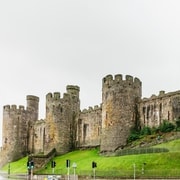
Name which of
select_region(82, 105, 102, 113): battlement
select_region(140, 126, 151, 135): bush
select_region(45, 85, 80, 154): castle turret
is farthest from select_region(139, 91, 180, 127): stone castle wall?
select_region(45, 85, 80, 154): castle turret

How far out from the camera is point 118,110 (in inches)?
2589

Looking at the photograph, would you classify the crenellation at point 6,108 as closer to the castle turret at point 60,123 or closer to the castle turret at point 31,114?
the castle turret at point 31,114

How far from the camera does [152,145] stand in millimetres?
57375

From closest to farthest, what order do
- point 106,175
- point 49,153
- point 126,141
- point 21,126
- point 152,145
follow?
point 106,175 → point 152,145 → point 126,141 → point 49,153 → point 21,126

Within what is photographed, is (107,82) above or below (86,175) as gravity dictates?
above

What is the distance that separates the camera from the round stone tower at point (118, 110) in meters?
65.1

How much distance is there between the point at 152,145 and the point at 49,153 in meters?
23.5

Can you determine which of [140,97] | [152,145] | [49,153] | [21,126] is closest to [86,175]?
[152,145]

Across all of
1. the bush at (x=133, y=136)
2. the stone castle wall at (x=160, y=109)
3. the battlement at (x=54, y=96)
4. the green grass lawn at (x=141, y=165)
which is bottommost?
the green grass lawn at (x=141, y=165)

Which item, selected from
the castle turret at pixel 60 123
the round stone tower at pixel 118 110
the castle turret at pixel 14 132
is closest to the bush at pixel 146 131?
the round stone tower at pixel 118 110

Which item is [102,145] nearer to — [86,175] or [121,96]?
[121,96]

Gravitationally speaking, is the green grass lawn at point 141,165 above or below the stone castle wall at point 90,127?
below

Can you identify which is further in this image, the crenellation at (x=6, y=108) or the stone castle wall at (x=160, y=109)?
the crenellation at (x=6, y=108)

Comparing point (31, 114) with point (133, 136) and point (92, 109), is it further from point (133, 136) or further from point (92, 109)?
point (133, 136)
